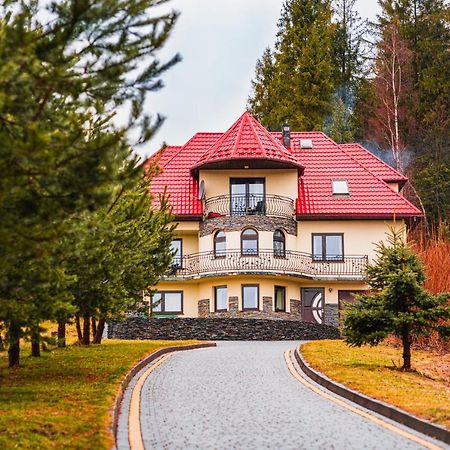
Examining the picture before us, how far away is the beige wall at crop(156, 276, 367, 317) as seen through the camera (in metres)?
42.6

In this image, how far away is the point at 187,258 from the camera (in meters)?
44.5

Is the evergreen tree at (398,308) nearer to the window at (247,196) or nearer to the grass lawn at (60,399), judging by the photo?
the grass lawn at (60,399)

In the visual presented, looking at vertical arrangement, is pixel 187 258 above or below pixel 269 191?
below

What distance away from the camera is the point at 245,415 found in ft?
43.7

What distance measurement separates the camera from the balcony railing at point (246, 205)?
44.0 metres

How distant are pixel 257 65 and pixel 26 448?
62108 mm

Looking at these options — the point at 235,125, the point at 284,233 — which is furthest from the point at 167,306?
the point at 235,125

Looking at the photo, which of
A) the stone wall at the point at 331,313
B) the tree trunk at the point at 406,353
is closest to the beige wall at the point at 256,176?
the stone wall at the point at 331,313

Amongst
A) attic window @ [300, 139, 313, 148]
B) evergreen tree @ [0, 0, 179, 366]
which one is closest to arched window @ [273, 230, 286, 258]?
attic window @ [300, 139, 313, 148]

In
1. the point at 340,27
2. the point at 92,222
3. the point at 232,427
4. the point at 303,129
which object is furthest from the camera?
the point at 340,27

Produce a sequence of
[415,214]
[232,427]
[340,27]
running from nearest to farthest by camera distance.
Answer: [232,427] < [415,214] < [340,27]

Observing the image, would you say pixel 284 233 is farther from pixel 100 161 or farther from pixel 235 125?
pixel 100 161

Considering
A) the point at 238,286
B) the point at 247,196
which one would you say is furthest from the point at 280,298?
the point at 247,196

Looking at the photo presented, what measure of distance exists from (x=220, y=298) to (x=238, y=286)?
1241mm
